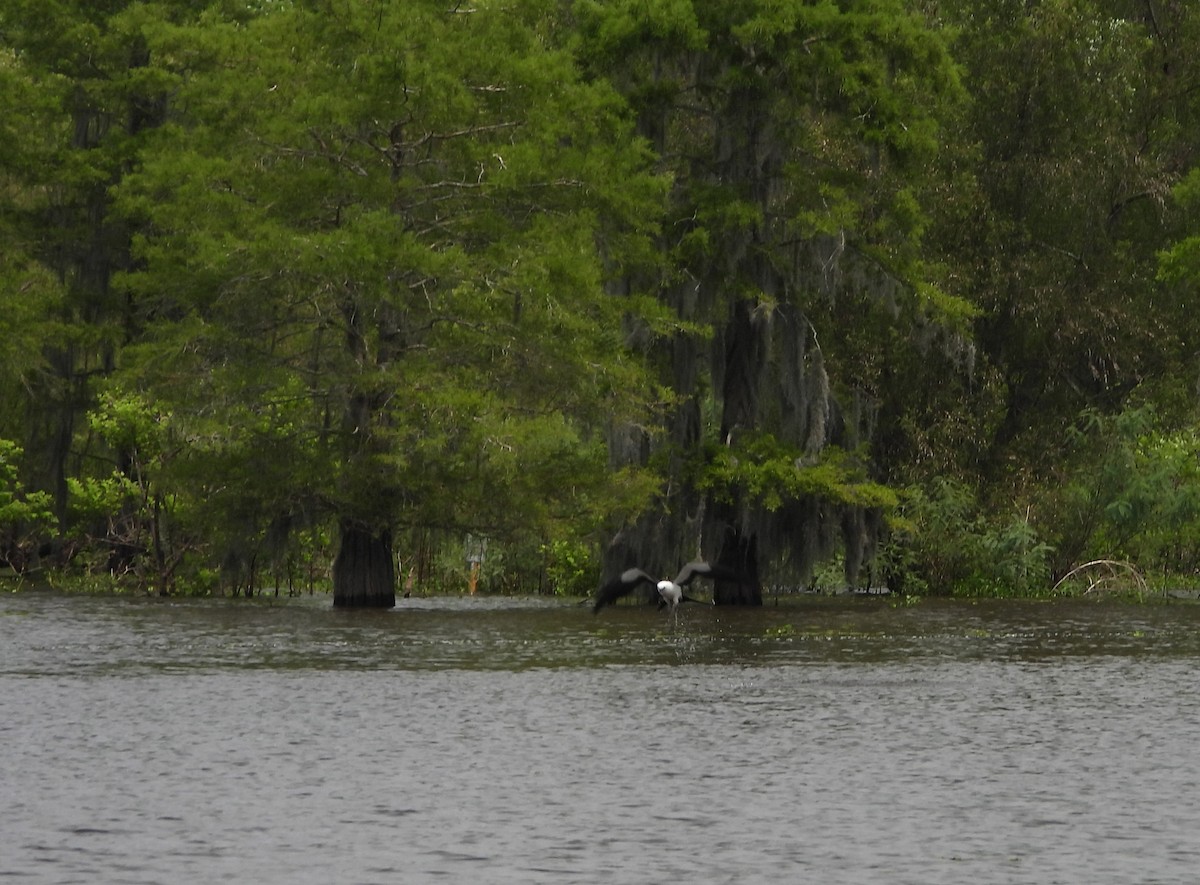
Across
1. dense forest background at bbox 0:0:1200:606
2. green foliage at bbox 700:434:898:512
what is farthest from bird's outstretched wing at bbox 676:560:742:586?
green foliage at bbox 700:434:898:512

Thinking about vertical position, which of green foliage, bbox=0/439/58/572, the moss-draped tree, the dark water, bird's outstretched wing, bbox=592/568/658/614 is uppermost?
the moss-draped tree

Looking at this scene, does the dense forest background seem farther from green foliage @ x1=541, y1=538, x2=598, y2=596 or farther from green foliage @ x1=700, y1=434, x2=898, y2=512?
green foliage @ x1=541, y1=538, x2=598, y2=596

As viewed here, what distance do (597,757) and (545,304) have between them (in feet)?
67.9

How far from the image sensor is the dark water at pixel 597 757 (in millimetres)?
15711

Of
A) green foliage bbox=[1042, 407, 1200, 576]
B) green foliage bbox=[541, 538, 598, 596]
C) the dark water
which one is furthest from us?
green foliage bbox=[541, 538, 598, 596]

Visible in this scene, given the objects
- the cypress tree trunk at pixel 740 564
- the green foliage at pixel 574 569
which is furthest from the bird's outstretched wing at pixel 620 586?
the green foliage at pixel 574 569

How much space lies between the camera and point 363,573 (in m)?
43.3

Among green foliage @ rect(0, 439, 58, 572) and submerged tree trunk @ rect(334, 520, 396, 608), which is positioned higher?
green foliage @ rect(0, 439, 58, 572)

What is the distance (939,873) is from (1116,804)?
340cm

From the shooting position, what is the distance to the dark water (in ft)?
51.5

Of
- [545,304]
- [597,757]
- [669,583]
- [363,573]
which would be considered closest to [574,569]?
[363,573]

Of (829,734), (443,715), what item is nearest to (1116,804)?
(829,734)

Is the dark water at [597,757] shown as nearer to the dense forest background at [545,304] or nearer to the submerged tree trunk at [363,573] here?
the dense forest background at [545,304]

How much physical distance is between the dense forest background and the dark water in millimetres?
6204
